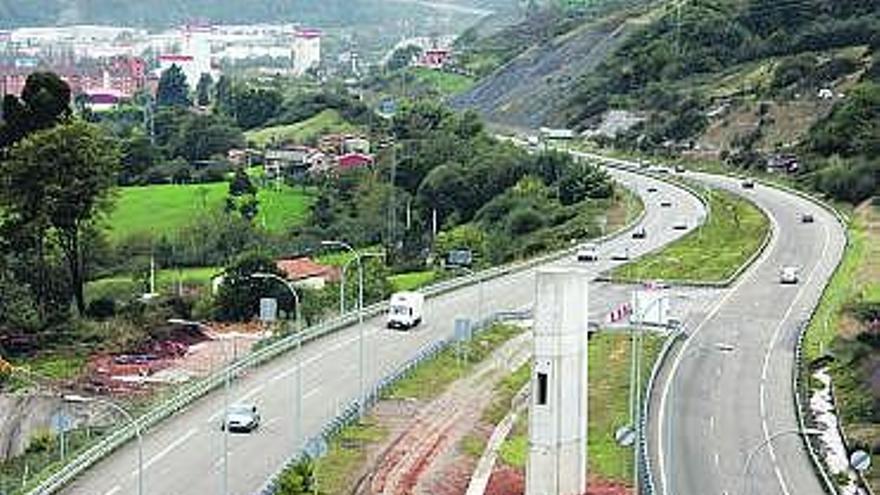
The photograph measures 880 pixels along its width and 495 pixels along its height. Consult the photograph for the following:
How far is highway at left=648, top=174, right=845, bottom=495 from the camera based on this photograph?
173ft

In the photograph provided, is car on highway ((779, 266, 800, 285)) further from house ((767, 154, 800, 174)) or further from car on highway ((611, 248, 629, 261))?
house ((767, 154, 800, 174))

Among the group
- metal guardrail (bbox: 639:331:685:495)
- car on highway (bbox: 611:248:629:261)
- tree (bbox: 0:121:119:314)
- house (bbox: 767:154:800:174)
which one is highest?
tree (bbox: 0:121:119:314)

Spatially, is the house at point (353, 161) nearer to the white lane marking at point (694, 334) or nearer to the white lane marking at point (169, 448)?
the white lane marking at point (694, 334)

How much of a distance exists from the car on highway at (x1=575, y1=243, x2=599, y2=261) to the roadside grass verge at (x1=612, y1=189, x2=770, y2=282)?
260cm

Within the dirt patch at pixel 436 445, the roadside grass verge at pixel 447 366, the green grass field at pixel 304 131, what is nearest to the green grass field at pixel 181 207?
the green grass field at pixel 304 131

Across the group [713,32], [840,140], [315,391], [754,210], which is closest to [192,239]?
[754,210]

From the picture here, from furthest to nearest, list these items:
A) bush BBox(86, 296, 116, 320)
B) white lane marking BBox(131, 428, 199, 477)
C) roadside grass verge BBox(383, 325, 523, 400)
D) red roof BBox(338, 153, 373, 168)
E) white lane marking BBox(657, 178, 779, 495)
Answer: red roof BBox(338, 153, 373, 168)
bush BBox(86, 296, 116, 320)
roadside grass verge BBox(383, 325, 523, 400)
white lane marking BBox(131, 428, 199, 477)
white lane marking BBox(657, 178, 779, 495)

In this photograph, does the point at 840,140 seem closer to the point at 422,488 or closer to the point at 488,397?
the point at 488,397

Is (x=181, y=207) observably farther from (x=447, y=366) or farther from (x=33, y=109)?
(x=447, y=366)

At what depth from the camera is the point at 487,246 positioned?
11538 centimetres

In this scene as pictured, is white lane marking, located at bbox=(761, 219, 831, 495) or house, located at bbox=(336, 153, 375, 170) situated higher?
white lane marking, located at bbox=(761, 219, 831, 495)

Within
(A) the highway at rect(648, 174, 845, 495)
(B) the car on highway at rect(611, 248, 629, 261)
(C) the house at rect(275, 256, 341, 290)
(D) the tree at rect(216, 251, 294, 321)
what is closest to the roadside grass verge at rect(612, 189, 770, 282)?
(B) the car on highway at rect(611, 248, 629, 261)

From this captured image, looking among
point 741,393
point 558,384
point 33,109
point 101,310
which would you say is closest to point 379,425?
point 558,384

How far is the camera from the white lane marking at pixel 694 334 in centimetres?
5359
